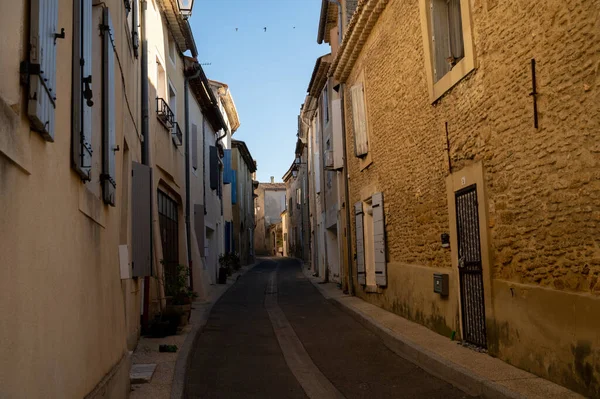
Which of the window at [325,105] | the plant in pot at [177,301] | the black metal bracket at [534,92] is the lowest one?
the plant in pot at [177,301]

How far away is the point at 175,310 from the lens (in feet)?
33.9

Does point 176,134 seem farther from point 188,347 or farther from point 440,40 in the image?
point 440,40

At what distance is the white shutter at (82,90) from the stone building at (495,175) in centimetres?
394

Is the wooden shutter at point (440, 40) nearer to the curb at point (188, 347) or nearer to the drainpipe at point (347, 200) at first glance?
the curb at point (188, 347)

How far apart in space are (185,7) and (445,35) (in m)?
7.66

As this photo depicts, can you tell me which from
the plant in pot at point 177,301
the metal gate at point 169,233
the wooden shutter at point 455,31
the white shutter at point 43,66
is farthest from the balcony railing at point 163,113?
the white shutter at point 43,66

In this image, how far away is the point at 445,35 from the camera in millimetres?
9344

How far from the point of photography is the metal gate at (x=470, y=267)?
7891 mm

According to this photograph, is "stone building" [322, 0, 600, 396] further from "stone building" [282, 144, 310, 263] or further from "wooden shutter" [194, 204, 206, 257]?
"stone building" [282, 144, 310, 263]

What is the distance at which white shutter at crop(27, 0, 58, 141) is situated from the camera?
122 inches

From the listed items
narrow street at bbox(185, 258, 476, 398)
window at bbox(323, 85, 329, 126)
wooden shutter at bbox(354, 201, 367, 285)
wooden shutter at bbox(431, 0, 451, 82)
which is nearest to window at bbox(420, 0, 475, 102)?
wooden shutter at bbox(431, 0, 451, 82)

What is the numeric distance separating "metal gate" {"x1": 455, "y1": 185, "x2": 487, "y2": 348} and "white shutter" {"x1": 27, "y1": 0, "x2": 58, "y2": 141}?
220 inches

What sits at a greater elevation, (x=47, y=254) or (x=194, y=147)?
(x=194, y=147)

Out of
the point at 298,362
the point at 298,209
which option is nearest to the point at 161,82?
the point at 298,362
